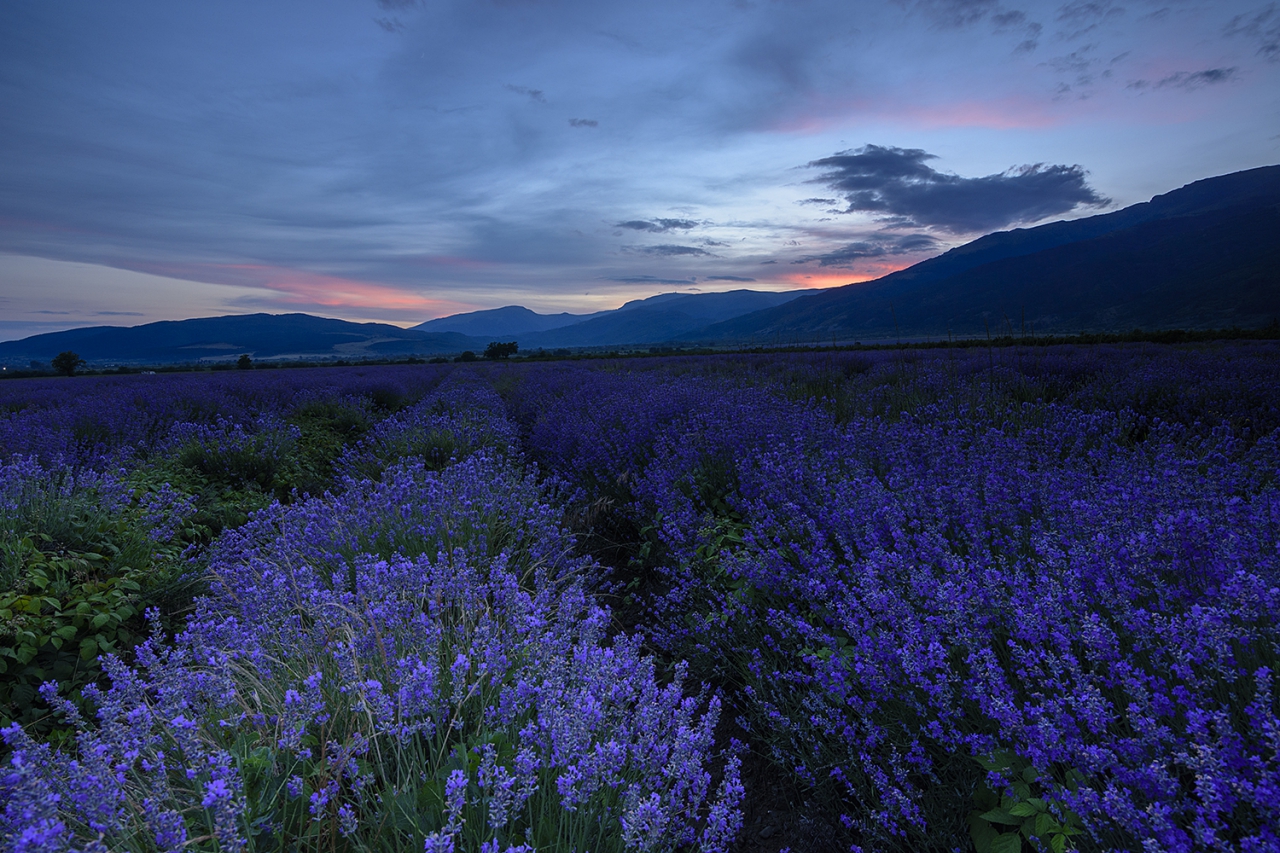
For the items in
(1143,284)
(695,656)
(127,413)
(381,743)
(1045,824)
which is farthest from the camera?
(1143,284)

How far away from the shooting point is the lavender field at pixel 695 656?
4.42 ft

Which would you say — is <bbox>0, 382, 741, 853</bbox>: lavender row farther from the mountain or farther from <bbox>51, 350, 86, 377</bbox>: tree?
the mountain

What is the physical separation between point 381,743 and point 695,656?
1703mm

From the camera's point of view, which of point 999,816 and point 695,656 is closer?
point 999,816

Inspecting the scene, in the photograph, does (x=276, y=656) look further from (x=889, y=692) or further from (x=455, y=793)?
(x=889, y=692)

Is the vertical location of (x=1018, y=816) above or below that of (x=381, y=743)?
below

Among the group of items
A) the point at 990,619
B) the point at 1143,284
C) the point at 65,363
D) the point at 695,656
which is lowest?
the point at 695,656

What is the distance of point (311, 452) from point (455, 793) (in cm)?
817

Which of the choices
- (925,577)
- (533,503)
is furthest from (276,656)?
(925,577)

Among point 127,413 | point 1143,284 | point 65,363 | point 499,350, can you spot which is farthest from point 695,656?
point 1143,284

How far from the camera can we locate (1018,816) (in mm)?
1634

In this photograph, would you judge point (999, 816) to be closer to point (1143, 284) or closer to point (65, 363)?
point (65, 363)

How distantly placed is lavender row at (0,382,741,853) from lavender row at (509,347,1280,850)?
571mm

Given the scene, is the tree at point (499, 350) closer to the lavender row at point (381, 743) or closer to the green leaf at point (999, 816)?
the lavender row at point (381, 743)
